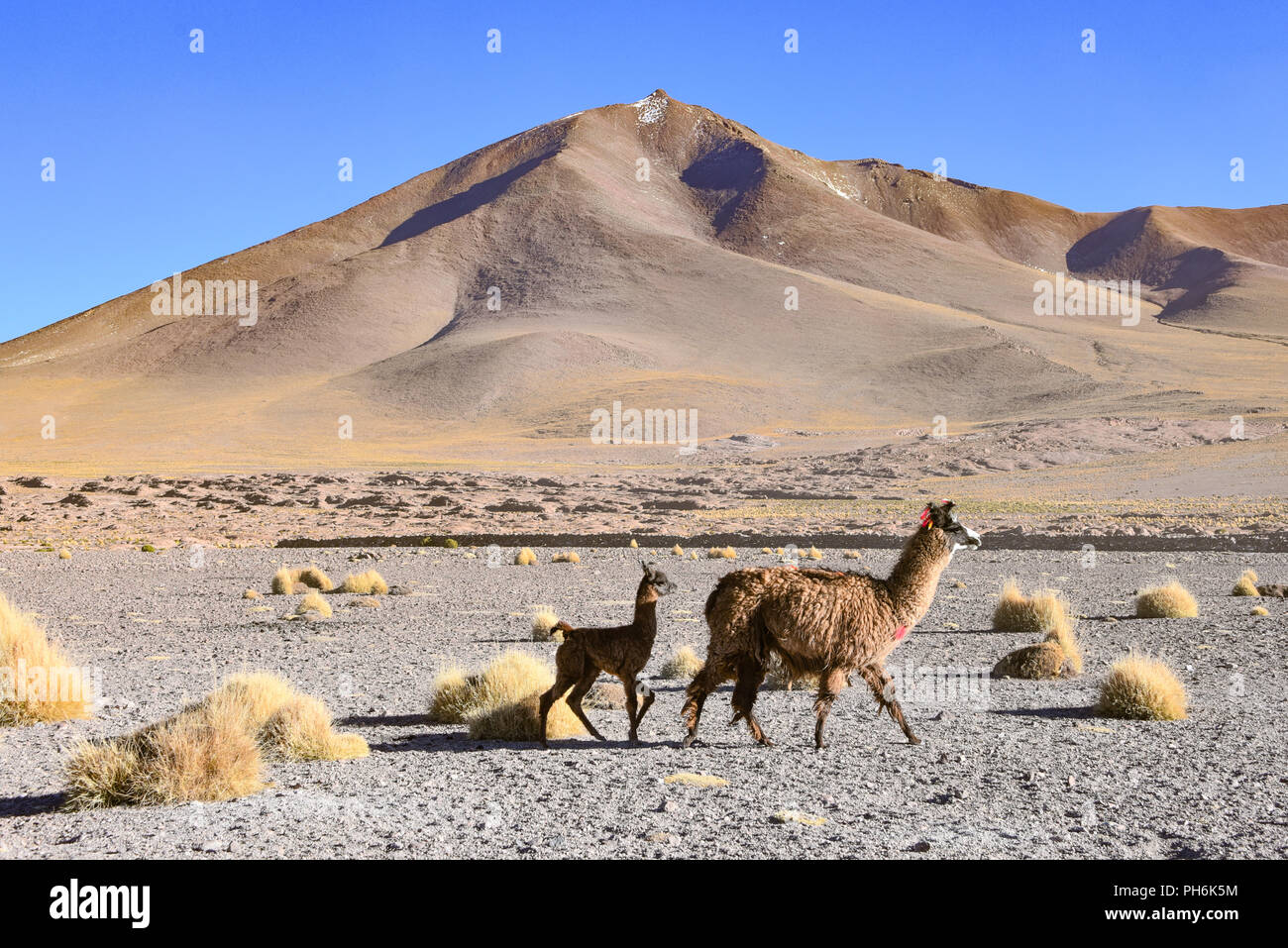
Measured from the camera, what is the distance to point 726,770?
7383 millimetres

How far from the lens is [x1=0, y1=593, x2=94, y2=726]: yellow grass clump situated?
30.2 ft

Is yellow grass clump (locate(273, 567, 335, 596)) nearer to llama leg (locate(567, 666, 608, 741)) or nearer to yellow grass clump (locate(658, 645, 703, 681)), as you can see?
yellow grass clump (locate(658, 645, 703, 681))

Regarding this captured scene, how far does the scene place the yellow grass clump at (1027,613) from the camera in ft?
48.8

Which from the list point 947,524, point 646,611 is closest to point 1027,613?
point 947,524

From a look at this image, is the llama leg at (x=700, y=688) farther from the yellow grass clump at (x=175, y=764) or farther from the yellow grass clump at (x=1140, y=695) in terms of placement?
the yellow grass clump at (x=1140, y=695)

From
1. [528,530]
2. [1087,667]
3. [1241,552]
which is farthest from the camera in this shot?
[528,530]

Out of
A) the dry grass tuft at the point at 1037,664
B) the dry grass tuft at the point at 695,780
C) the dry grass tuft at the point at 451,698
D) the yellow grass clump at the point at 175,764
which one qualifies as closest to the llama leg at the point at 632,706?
the dry grass tuft at the point at 695,780

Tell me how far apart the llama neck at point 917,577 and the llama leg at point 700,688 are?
1.21 meters

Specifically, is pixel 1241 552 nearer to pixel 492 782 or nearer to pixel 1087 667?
pixel 1087 667

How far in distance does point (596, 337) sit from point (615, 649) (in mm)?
105700

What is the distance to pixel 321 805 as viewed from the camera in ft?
21.5

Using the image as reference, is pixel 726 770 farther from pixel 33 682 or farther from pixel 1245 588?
pixel 1245 588

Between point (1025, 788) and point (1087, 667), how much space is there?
5772 millimetres
